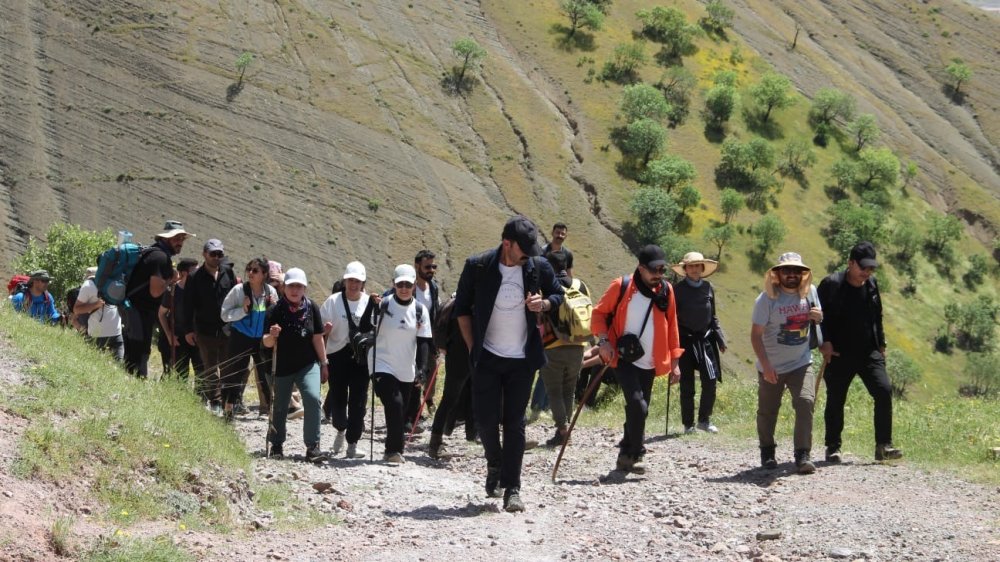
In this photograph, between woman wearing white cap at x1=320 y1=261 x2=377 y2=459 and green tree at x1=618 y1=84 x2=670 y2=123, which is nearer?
woman wearing white cap at x1=320 y1=261 x2=377 y2=459

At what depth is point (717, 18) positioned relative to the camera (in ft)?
332

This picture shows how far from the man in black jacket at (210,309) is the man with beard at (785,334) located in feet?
18.3

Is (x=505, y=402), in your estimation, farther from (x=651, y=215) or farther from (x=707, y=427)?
(x=651, y=215)

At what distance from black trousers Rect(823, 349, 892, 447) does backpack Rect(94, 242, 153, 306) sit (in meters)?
7.07

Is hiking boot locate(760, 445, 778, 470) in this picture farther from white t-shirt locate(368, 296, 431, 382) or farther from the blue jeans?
the blue jeans

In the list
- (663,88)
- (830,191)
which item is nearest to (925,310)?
(830,191)

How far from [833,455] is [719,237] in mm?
68005

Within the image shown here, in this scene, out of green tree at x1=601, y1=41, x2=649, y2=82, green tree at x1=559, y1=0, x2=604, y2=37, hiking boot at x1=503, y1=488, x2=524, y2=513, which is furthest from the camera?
green tree at x1=559, y1=0, x2=604, y2=37

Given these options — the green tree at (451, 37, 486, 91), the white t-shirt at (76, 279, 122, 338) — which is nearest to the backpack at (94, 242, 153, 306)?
the white t-shirt at (76, 279, 122, 338)

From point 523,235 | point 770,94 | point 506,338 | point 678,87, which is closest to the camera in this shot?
point 523,235

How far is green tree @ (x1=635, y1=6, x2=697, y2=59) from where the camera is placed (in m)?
95.6

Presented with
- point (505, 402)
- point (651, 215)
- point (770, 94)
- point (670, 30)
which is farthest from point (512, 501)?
point (670, 30)

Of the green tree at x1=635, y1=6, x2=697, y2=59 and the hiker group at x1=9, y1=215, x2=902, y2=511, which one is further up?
the green tree at x1=635, y1=6, x2=697, y2=59

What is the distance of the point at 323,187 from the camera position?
6669 cm
